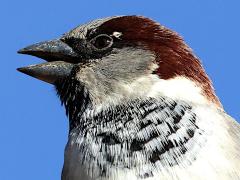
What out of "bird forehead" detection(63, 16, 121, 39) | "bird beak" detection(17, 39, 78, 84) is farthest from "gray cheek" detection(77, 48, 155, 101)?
"bird forehead" detection(63, 16, 121, 39)

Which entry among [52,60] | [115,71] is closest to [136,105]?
[115,71]

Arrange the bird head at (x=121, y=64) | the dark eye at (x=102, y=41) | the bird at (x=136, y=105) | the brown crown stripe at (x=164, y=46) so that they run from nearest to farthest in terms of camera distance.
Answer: the bird at (x=136, y=105), the bird head at (x=121, y=64), the brown crown stripe at (x=164, y=46), the dark eye at (x=102, y=41)

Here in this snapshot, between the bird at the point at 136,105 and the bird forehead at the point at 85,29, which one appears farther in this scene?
the bird forehead at the point at 85,29

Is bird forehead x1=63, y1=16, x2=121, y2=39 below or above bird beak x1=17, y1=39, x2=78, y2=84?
above

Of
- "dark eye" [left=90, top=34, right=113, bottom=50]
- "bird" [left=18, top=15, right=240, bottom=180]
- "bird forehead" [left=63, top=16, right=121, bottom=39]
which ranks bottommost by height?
"bird" [left=18, top=15, right=240, bottom=180]

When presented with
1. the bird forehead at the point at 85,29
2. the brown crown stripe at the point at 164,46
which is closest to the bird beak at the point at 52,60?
the bird forehead at the point at 85,29

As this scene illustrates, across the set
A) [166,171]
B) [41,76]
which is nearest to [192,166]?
[166,171]

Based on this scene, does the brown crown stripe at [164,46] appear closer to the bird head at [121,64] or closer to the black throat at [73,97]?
the bird head at [121,64]

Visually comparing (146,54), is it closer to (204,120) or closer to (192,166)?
(204,120)

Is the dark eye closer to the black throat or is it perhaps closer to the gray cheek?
the gray cheek
